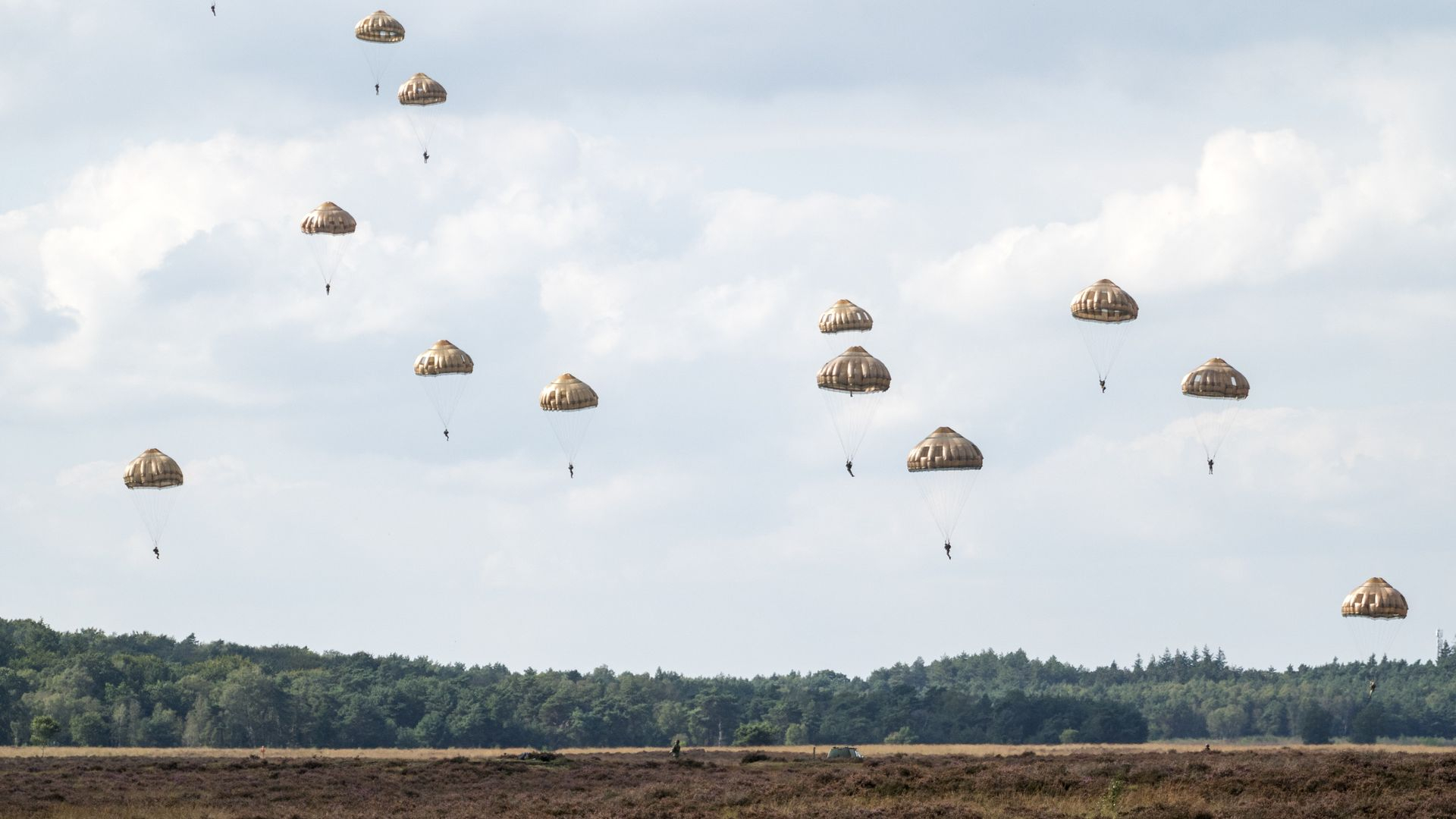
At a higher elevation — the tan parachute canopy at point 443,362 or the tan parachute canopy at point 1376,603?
the tan parachute canopy at point 443,362

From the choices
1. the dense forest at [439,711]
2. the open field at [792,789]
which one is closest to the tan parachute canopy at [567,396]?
the open field at [792,789]

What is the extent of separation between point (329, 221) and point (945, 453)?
33.9m

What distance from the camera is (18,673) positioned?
155 meters

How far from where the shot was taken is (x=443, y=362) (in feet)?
279

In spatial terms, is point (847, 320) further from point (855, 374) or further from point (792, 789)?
point (792, 789)

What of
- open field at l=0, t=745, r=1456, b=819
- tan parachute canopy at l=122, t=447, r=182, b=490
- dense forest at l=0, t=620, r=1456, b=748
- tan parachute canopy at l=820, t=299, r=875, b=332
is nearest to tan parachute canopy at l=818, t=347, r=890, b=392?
tan parachute canopy at l=820, t=299, r=875, b=332

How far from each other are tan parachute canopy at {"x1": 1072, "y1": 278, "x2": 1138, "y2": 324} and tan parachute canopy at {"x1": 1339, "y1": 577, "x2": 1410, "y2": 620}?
16.1 meters

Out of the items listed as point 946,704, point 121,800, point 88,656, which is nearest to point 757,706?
point 946,704

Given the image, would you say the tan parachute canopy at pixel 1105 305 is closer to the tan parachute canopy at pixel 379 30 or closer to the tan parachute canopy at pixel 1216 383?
the tan parachute canopy at pixel 1216 383

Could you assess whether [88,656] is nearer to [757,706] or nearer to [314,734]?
[314,734]

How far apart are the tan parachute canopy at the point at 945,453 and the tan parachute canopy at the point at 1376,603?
1882cm

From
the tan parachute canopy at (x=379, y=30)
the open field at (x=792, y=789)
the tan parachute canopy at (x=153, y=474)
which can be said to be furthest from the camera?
the tan parachute canopy at (x=379, y=30)

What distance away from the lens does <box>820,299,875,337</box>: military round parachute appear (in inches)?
3248

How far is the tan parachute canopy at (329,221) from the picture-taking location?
3519 inches
